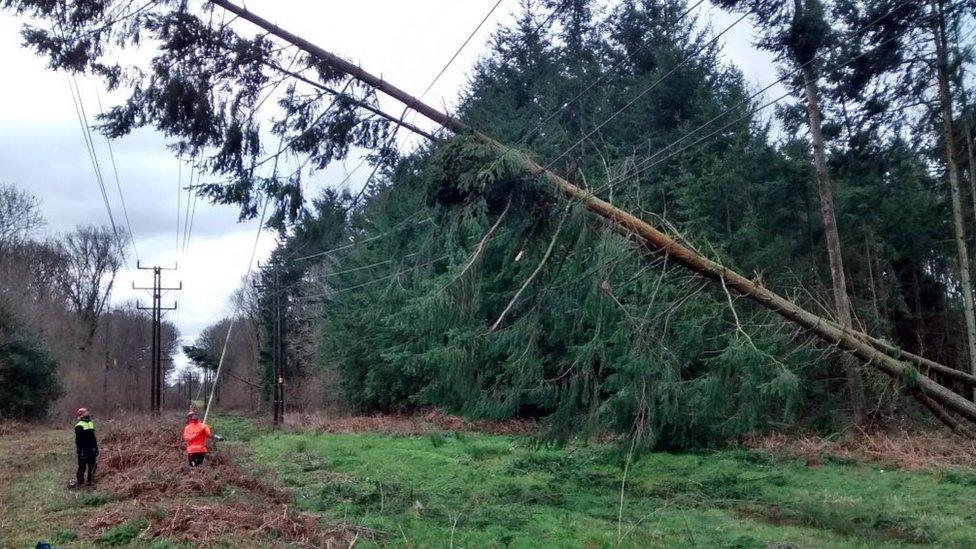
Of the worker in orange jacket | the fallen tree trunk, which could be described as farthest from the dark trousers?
the fallen tree trunk

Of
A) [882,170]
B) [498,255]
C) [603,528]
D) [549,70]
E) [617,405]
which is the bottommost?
[603,528]

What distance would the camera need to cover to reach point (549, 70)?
2558 centimetres

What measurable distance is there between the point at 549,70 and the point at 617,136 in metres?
4.01

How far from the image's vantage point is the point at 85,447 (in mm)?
17000

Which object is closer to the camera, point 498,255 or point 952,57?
point 498,255

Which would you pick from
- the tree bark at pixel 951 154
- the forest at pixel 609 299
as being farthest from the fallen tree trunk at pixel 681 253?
the tree bark at pixel 951 154

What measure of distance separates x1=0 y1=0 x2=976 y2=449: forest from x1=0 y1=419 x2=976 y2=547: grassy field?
142cm

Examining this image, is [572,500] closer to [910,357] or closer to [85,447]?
[910,357]

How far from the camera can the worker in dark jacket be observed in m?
16.9

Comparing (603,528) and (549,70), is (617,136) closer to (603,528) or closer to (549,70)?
(549,70)

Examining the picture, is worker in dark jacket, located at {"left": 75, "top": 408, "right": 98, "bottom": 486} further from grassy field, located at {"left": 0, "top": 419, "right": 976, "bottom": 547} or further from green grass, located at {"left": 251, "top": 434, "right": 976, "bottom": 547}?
green grass, located at {"left": 251, "top": 434, "right": 976, "bottom": 547}

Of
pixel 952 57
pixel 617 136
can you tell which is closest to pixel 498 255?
pixel 952 57

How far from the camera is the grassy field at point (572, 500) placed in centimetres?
1123

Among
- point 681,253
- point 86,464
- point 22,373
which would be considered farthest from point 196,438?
point 22,373
